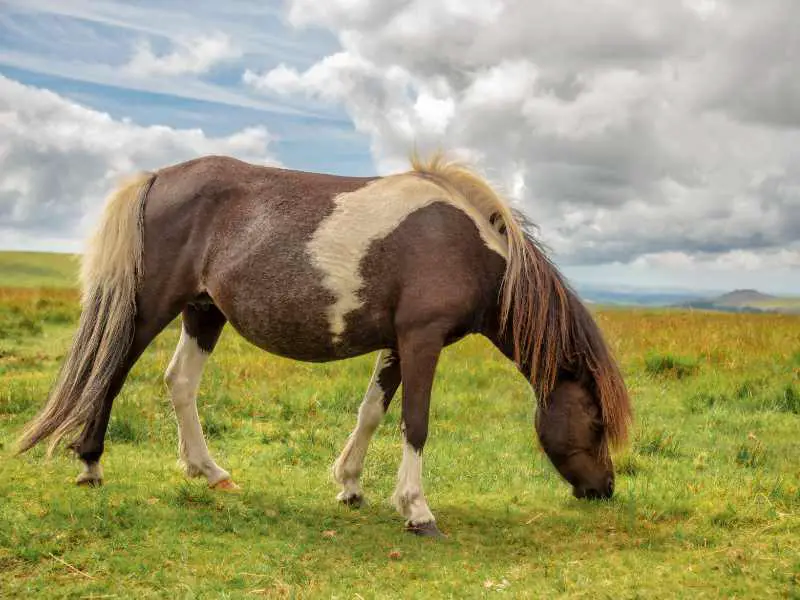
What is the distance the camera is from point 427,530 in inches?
199

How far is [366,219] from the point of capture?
5.30 meters

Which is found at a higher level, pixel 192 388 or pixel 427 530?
pixel 192 388

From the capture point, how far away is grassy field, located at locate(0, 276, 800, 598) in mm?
4160

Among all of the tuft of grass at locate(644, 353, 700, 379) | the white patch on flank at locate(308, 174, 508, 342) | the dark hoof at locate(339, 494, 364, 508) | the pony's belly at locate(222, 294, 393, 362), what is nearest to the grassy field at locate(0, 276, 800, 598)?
the dark hoof at locate(339, 494, 364, 508)

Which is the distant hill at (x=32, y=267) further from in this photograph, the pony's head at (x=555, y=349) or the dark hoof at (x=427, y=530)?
the dark hoof at (x=427, y=530)

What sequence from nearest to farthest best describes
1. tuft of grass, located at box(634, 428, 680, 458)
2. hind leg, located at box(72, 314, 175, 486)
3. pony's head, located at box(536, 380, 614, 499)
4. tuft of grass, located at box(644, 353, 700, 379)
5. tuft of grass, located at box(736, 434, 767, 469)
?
pony's head, located at box(536, 380, 614, 499)
hind leg, located at box(72, 314, 175, 486)
tuft of grass, located at box(736, 434, 767, 469)
tuft of grass, located at box(634, 428, 680, 458)
tuft of grass, located at box(644, 353, 700, 379)

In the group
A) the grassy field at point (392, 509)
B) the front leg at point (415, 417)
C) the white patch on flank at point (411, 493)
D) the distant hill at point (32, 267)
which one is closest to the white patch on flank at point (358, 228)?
the front leg at point (415, 417)

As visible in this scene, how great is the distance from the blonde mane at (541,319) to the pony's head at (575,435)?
76 millimetres

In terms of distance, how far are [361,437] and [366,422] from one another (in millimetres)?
155

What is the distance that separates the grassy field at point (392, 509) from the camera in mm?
4160

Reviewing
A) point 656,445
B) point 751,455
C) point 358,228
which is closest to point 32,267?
point 656,445

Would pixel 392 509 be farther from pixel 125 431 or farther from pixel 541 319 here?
pixel 125 431

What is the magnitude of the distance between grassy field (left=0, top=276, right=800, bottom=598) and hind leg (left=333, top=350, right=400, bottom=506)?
20 centimetres

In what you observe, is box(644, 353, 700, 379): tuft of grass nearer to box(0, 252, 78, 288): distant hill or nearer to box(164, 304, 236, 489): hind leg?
box(164, 304, 236, 489): hind leg
